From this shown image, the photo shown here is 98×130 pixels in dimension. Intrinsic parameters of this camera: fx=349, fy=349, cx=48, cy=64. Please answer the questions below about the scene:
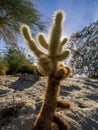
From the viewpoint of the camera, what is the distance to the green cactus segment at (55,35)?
4648 mm

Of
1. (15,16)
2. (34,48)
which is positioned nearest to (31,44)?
(34,48)

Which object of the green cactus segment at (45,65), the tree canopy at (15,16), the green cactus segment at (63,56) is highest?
the tree canopy at (15,16)

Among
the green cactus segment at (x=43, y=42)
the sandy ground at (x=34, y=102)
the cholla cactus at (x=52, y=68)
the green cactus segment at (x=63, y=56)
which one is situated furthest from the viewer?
the sandy ground at (x=34, y=102)

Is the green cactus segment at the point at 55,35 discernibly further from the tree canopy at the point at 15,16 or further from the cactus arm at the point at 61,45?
the tree canopy at the point at 15,16

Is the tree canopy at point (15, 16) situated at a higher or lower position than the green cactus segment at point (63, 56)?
higher

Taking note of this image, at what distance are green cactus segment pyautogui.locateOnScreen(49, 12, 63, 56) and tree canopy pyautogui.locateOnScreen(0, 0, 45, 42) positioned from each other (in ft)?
19.6

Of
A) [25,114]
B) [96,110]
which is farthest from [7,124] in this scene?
[96,110]

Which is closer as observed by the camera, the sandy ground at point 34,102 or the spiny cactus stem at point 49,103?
the spiny cactus stem at point 49,103

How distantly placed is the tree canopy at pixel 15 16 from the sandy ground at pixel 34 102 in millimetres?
3282

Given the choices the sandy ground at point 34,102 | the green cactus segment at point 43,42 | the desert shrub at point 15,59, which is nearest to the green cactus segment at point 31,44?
the green cactus segment at point 43,42

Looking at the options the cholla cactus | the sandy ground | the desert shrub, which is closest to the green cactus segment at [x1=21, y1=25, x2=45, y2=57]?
the cholla cactus

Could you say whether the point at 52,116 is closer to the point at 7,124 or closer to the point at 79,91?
the point at 7,124

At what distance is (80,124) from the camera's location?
5.41m

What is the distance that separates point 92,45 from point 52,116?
44.3ft
